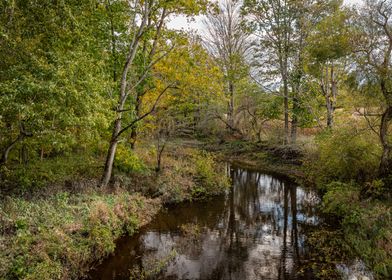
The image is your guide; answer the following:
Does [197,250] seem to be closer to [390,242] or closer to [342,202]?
[390,242]

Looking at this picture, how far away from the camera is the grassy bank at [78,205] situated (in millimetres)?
7090

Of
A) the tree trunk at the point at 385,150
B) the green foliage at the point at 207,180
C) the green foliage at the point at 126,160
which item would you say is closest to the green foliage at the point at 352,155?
the tree trunk at the point at 385,150

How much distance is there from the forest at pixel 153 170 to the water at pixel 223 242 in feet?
0.21

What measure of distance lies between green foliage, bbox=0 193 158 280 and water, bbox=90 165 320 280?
613mm

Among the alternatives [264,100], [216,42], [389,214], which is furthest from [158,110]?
[216,42]

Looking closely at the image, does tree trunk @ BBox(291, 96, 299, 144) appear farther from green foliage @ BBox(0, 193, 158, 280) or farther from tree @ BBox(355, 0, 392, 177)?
green foliage @ BBox(0, 193, 158, 280)

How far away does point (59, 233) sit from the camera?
305 inches

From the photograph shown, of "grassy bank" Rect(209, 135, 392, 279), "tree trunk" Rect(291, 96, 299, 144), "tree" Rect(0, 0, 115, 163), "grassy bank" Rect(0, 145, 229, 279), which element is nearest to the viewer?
"grassy bank" Rect(0, 145, 229, 279)

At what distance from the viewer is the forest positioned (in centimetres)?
813

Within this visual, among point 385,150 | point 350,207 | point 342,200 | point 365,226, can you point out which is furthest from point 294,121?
point 365,226

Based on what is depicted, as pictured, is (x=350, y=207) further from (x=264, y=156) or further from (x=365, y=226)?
(x=264, y=156)

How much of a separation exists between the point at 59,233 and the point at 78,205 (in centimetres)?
219

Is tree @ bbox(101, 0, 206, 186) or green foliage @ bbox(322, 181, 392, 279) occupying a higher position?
tree @ bbox(101, 0, 206, 186)

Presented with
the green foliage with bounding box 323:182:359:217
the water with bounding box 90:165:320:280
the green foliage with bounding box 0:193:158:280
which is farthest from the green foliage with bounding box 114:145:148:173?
the green foliage with bounding box 323:182:359:217
